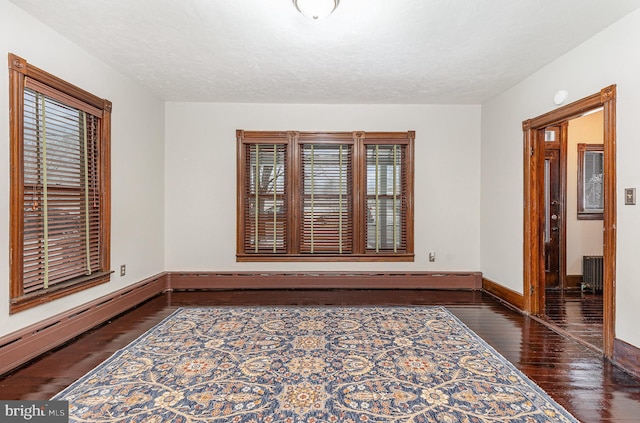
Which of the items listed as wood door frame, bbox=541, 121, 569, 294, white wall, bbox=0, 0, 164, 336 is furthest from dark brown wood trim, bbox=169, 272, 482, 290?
wood door frame, bbox=541, 121, 569, 294

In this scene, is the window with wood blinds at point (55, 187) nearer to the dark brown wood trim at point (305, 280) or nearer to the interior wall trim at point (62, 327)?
the interior wall trim at point (62, 327)

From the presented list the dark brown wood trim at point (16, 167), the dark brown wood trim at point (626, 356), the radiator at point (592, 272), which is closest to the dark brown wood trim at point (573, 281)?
the radiator at point (592, 272)

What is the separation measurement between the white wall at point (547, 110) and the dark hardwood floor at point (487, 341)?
420 millimetres

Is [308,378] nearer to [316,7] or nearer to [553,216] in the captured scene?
[316,7]

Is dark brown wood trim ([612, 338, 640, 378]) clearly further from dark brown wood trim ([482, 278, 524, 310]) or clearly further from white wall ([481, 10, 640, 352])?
dark brown wood trim ([482, 278, 524, 310])

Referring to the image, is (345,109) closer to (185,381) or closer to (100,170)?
(100,170)

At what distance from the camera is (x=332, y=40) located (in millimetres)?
3072

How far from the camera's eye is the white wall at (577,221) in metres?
5.17

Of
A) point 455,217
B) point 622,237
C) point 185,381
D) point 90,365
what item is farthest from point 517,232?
point 90,365

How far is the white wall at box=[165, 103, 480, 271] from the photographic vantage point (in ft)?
16.7

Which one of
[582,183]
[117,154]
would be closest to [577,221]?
[582,183]

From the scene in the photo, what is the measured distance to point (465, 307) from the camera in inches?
166

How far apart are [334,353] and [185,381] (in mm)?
1144

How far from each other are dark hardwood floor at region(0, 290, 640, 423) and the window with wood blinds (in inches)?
21.7
